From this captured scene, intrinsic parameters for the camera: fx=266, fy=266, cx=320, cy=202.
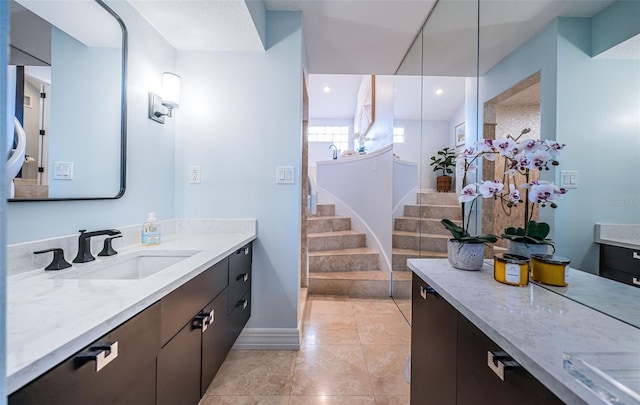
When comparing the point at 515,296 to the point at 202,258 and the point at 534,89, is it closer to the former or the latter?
the point at 534,89

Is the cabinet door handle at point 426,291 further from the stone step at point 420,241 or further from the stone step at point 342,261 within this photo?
the stone step at point 342,261

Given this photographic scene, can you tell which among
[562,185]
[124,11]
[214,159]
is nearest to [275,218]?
[214,159]

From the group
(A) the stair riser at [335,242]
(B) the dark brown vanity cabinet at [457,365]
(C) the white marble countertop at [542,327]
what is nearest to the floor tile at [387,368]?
(B) the dark brown vanity cabinet at [457,365]

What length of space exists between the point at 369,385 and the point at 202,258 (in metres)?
1.24

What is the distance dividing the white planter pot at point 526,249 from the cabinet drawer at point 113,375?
123 cm

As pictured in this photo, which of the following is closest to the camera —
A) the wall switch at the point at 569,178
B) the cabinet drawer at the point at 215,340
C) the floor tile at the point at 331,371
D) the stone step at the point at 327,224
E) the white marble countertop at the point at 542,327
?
the white marble countertop at the point at 542,327

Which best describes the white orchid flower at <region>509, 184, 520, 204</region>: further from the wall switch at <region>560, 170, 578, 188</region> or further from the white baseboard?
the white baseboard

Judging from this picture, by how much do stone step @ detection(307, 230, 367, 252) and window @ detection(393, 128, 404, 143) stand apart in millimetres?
1335

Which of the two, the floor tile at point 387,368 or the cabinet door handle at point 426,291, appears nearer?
the cabinet door handle at point 426,291

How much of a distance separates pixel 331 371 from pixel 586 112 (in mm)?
1777

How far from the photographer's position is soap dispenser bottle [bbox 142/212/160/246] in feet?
4.77

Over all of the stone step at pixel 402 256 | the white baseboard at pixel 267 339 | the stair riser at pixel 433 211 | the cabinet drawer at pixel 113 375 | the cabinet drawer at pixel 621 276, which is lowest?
the white baseboard at pixel 267 339

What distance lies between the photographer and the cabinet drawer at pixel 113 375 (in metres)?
0.49

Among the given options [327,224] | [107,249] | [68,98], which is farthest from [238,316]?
[327,224]
